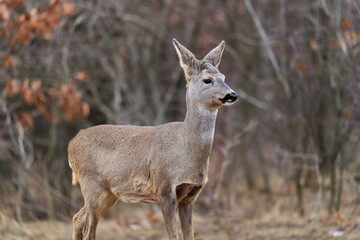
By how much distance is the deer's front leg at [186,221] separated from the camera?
263 inches

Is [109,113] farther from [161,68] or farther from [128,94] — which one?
[161,68]

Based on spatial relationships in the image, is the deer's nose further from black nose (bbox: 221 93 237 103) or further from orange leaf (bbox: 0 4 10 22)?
orange leaf (bbox: 0 4 10 22)

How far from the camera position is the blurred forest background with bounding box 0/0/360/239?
34.0 feet

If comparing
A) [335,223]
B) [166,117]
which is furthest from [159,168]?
[166,117]

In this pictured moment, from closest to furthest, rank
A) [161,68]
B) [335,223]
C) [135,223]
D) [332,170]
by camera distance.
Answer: [335,223] → [332,170] → [135,223] → [161,68]

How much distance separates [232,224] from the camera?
11086 millimetres

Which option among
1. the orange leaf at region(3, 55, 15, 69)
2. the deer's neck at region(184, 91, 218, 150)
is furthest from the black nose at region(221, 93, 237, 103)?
the orange leaf at region(3, 55, 15, 69)

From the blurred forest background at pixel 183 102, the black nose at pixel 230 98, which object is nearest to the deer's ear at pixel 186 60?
the black nose at pixel 230 98

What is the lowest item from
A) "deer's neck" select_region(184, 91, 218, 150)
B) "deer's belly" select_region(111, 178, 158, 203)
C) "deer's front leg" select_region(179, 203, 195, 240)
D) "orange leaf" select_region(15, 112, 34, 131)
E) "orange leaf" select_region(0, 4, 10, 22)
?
"deer's front leg" select_region(179, 203, 195, 240)

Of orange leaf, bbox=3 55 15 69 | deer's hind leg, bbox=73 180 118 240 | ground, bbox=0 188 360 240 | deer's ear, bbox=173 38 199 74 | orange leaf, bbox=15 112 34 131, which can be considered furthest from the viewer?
orange leaf, bbox=15 112 34 131

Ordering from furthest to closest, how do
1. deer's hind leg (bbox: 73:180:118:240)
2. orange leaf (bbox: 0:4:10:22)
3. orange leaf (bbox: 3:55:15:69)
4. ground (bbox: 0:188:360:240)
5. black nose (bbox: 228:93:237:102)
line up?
orange leaf (bbox: 3:55:15:69) < orange leaf (bbox: 0:4:10:22) < ground (bbox: 0:188:360:240) < deer's hind leg (bbox: 73:180:118:240) < black nose (bbox: 228:93:237:102)

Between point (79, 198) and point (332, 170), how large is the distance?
5419mm

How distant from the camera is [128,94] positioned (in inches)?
504

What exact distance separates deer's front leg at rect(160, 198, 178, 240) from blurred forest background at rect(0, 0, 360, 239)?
3308mm
